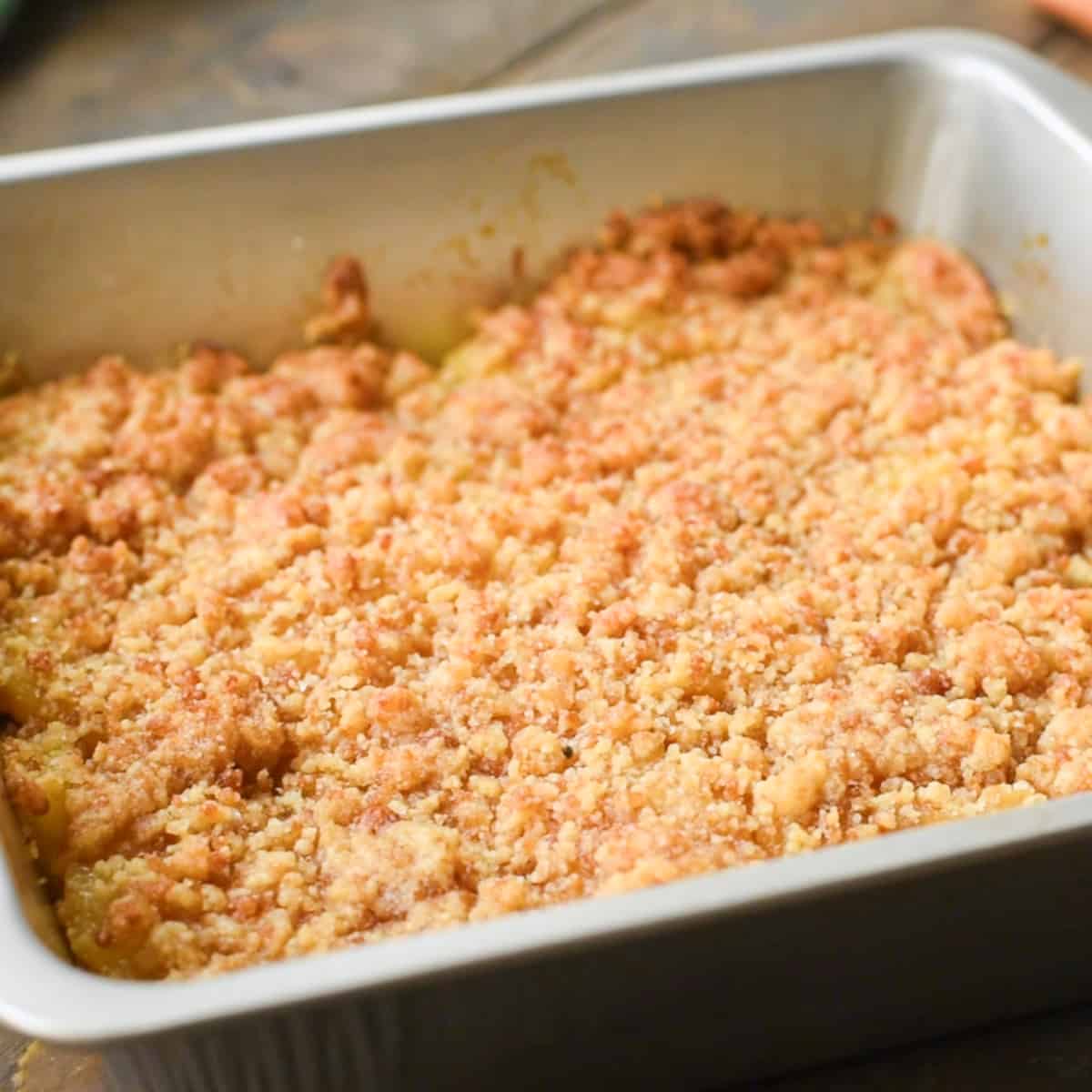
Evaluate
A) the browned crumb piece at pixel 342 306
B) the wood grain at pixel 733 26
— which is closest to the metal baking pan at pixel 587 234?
the browned crumb piece at pixel 342 306

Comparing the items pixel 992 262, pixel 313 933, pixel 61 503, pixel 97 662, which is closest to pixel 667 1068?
pixel 313 933

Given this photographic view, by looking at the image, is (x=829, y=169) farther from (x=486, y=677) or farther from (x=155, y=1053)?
(x=155, y=1053)

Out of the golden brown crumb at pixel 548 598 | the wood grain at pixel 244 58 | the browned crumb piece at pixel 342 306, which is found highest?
the wood grain at pixel 244 58

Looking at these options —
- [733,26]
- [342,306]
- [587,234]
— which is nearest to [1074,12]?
[733,26]

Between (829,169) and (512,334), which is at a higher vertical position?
(829,169)

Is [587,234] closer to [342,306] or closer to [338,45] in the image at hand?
[342,306]

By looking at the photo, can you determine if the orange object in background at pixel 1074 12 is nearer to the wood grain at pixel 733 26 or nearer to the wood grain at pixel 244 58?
the wood grain at pixel 733 26
